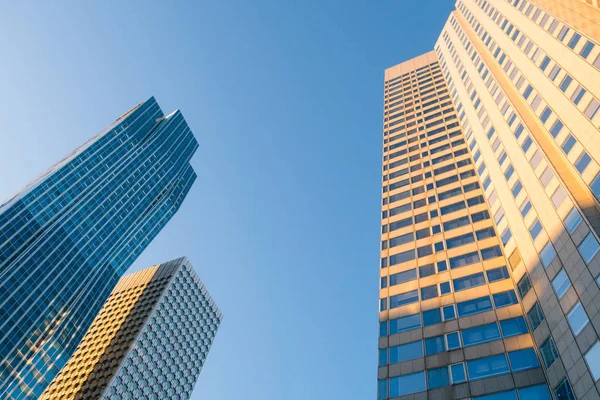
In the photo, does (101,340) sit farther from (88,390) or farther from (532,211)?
(532,211)

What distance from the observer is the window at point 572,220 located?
35.1 meters

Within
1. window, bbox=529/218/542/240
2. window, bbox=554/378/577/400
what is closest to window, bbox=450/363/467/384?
window, bbox=554/378/577/400

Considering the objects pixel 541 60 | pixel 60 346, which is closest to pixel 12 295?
pixel 60 346

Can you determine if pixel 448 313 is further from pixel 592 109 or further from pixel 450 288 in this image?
pixel 592 109

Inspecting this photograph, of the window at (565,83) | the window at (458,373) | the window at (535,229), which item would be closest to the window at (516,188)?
the window at (535,229)

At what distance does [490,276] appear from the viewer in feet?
143

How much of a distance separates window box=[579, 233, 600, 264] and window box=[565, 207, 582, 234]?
6.52 feet

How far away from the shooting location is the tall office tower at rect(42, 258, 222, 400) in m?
120

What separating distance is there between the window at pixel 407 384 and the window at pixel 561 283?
11.6 metres

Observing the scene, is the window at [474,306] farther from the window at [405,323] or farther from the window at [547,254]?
the window at [547,254]

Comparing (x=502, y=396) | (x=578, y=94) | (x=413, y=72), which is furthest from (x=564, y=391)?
(x=413, y=72)

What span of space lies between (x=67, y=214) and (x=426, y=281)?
4491 inches

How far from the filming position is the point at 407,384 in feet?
126

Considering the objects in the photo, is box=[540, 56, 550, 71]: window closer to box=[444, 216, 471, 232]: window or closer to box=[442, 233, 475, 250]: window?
box=[444, 216, 471, 232]: window
